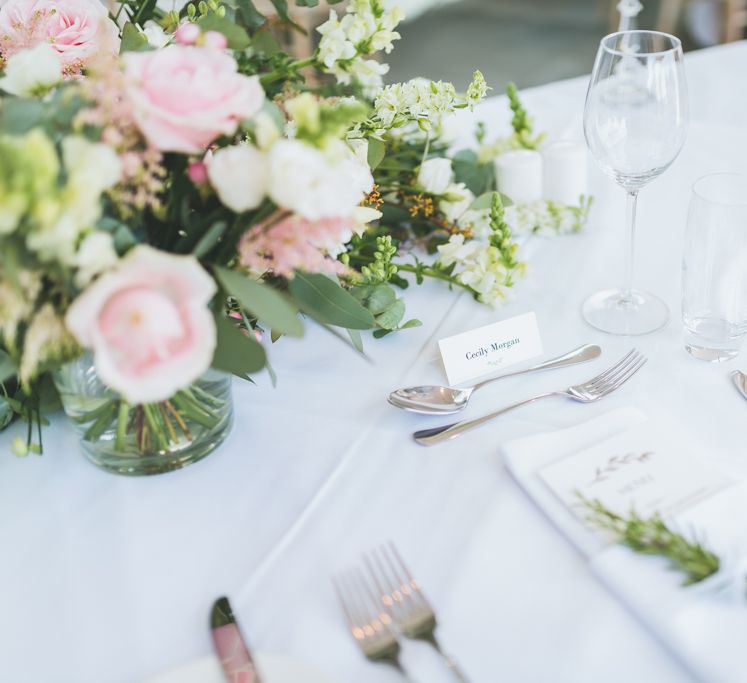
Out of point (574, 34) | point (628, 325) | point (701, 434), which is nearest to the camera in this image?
point (701, 434)

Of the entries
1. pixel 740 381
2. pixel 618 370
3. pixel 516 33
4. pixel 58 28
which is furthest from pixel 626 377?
pixel 516 33

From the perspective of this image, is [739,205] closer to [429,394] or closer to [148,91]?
[429,394]

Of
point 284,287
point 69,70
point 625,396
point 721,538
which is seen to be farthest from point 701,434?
point 69,70

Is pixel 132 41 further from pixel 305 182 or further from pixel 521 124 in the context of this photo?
pixel 521 124

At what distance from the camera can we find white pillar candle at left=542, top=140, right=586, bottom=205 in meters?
1.29

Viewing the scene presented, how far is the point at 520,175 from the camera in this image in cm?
129

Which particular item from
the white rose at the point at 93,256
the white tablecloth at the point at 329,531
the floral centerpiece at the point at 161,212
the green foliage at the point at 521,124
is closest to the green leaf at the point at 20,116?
the floral centerpiece at the point at 161,212

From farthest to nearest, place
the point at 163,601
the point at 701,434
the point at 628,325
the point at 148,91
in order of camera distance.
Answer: the point at 628,325 → the point at 701,434 → the point at 163,601 → the point at 148,91

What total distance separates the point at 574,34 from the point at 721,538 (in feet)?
15.7

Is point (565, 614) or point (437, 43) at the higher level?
point (565, 614)

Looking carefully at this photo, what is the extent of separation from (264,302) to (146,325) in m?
0.12

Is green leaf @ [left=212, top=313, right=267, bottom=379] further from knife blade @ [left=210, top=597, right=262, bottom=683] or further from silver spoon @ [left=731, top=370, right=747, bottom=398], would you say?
silver spoon @ [left=731, top=370, right=747, bottom=398]

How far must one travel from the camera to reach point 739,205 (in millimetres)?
867

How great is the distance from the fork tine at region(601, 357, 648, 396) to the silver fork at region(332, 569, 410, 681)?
391mm
